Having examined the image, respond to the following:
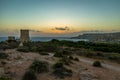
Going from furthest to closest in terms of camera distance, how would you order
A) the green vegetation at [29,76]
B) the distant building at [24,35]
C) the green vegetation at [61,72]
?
the distant building at [24,35] → the green vegetation at [61,72] → the green vegetation at [29,76]

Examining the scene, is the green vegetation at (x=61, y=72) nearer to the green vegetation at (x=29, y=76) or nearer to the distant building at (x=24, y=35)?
the green vegetation at (x=29, y=76)

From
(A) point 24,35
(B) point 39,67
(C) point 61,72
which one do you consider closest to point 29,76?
(B) point 39,67

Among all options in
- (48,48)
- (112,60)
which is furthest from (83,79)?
(48,48)

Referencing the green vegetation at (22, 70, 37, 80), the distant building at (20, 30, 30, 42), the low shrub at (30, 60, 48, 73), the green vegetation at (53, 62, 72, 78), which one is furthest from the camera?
the distant building at (20, 30, 30, 42)

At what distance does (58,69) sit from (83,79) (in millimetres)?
2498

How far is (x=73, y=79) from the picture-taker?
14.7m

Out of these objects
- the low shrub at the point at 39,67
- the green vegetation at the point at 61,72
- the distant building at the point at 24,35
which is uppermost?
the distant building at the point at 24,35

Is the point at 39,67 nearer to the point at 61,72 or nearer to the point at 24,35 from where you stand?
the point at 61,72

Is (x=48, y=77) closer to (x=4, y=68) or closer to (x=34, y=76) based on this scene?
(x=34, y=76)

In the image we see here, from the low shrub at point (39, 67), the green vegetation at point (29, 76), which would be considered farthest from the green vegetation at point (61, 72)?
the green vegetation at point (29, 76)

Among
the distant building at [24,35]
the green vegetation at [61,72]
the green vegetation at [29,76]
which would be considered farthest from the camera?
the distant building at [24,35]

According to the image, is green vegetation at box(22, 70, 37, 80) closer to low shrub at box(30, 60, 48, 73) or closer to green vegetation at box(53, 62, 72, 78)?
low shrub at box(30, 60, 48, 73)

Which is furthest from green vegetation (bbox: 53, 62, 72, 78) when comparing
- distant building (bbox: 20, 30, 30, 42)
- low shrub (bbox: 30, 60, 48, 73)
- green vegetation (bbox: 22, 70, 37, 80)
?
distant building (bbox: 20, 30, 30, 42)

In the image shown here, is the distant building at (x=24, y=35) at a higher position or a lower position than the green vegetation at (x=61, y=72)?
higher
